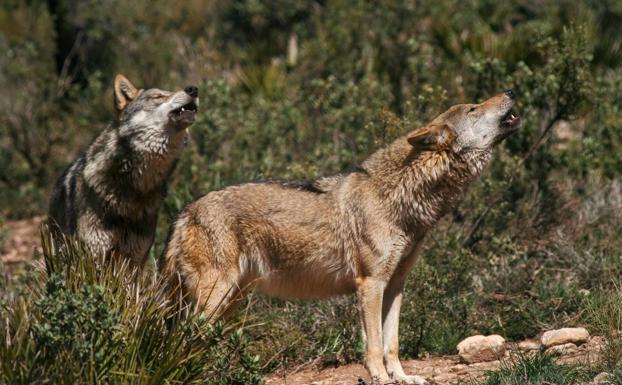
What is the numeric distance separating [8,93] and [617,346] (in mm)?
13002

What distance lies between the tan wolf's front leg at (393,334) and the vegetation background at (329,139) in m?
0.77

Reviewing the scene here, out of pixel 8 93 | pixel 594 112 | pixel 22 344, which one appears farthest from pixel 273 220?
pixel 8 93

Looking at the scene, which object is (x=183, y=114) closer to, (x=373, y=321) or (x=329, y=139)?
(x=373, y=321)

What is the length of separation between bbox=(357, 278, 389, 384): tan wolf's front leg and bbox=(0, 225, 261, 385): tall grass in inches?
42.8

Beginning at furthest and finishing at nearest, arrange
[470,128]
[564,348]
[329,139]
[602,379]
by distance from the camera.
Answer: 1. [329,139]
2. [470,128]
3. [564,348]
4. [602,379]

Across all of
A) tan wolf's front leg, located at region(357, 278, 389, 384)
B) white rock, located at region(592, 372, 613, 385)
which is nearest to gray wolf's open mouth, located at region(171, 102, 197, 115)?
tan wolf's front leg, located at region(357, 278, 389, 384)

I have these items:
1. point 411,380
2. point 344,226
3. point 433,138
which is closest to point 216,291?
point 344,226

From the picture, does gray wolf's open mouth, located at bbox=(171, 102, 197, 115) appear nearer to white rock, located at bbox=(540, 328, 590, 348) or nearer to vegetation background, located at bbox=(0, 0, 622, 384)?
vegetation background, located at bbox=(0, 0, 622, 384)

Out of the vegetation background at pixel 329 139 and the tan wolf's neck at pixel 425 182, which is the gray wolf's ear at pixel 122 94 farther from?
the tan wolf's neck at pixel 425 182

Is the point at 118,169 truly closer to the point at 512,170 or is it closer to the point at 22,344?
the point at 22,344

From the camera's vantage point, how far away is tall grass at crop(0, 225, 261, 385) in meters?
5.91

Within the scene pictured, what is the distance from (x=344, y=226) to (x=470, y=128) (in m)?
1.28

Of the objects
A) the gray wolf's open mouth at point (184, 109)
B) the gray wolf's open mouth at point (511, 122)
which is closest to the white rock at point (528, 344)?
the gray wolf's open mouth at point (511, 122)

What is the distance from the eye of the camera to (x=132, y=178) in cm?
844
